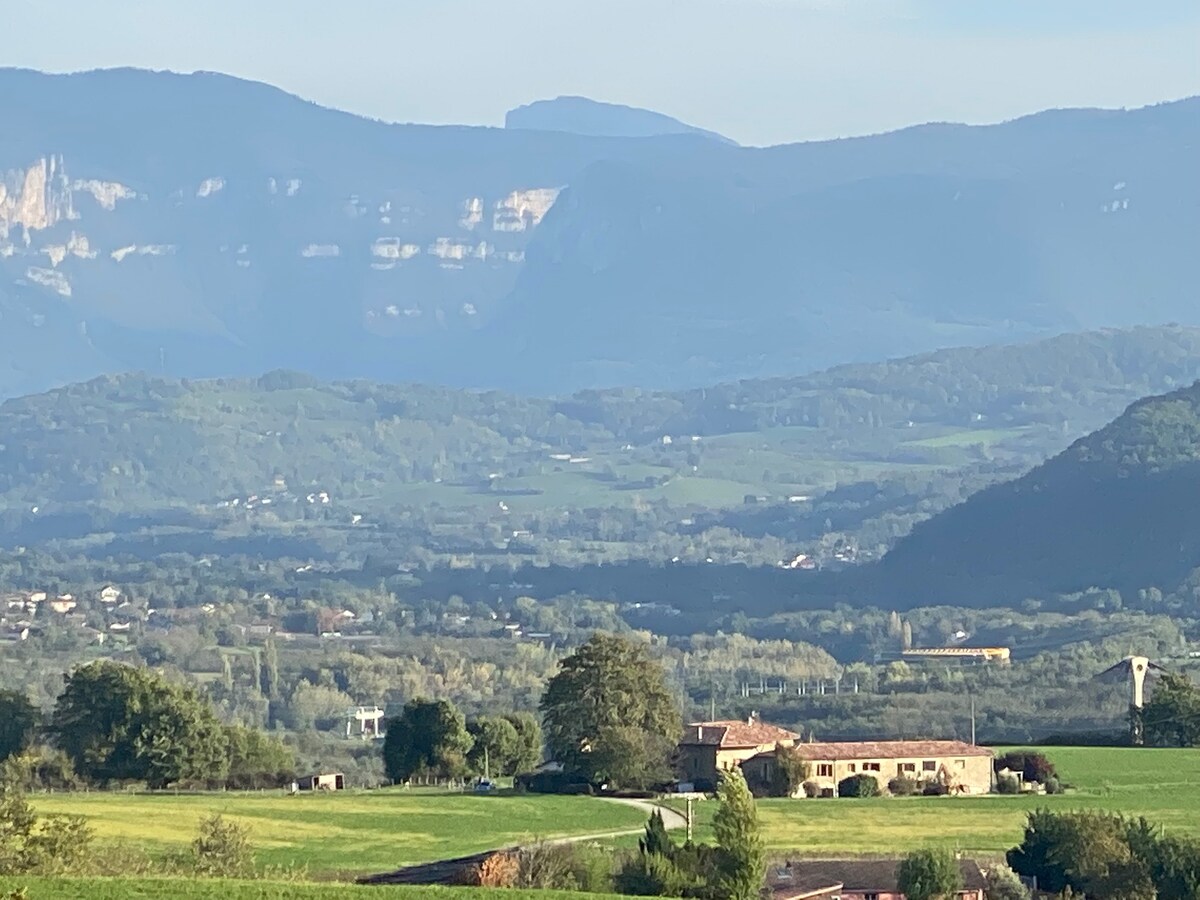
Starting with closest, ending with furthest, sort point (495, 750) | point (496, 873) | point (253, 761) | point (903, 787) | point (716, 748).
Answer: point (496, 873) → point (903, 787) → point (716, 748) → point (253, 761) → point (495, 750)

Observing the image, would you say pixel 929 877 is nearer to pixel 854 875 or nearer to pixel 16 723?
pixel 854 875

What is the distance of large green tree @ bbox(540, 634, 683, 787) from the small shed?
510cm

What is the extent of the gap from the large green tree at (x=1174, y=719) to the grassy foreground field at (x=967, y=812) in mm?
8264

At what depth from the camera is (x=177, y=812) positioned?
2485 inches

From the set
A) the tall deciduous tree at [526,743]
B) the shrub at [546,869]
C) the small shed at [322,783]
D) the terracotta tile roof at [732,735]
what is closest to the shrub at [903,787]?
the terracotta tile roof at [732,735]

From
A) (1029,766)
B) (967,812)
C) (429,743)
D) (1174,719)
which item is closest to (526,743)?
(429,743)

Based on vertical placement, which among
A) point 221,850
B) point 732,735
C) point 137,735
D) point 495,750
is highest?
point 137,735

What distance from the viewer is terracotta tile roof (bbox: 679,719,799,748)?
77000 mm

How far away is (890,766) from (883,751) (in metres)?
1.03

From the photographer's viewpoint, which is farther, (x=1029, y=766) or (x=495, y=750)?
(x=495, y=750)

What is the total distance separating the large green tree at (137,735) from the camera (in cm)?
7494

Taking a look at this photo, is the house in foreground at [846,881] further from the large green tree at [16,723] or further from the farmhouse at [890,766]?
the large green tree at [16,723]

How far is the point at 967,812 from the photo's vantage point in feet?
222

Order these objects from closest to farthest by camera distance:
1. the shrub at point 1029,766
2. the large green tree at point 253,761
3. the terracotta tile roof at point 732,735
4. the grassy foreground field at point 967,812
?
1. the grassy foreground field at point 967,812
2. the shrub at point 1029,766
3. the terracotta tile roof at point 732,735
4. the large green tree at point 253,761
